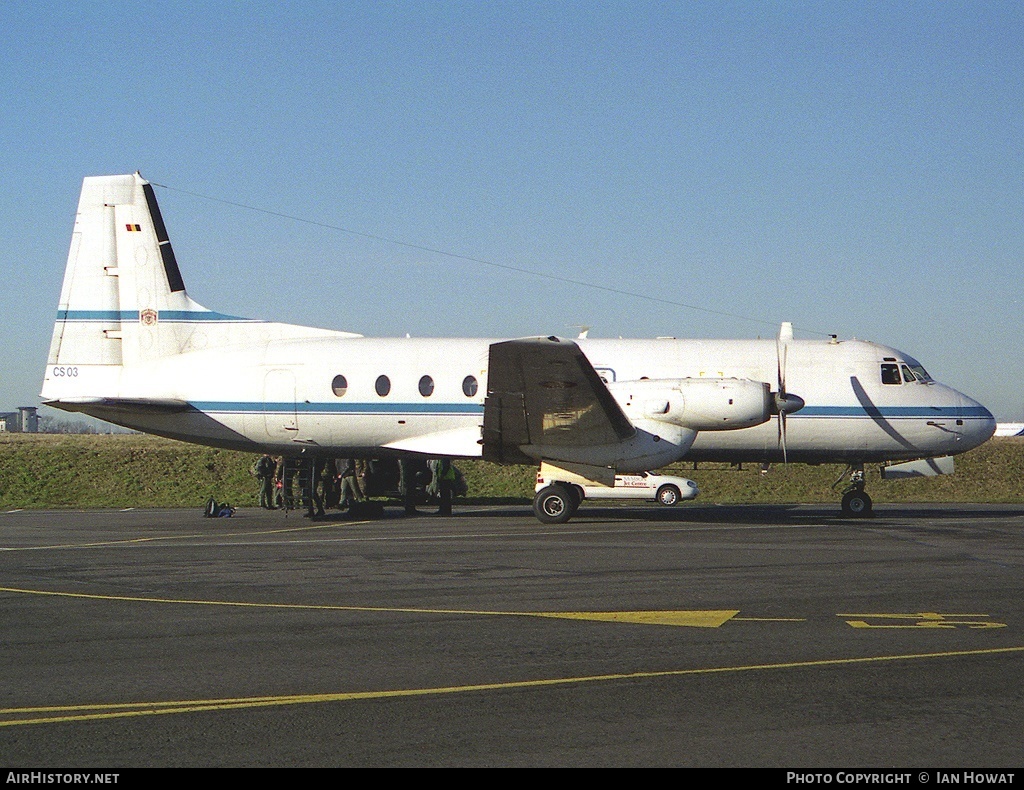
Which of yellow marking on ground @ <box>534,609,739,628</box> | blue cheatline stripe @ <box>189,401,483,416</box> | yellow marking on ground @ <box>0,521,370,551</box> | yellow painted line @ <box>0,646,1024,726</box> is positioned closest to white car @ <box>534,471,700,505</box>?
blue cheatline stripe @ <box>189,401,483,416</box>

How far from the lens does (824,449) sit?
23.3m

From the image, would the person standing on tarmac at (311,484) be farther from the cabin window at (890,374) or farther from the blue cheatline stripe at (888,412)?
the cabin window at (890,374)

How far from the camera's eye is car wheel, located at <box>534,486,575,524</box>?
71.2ft

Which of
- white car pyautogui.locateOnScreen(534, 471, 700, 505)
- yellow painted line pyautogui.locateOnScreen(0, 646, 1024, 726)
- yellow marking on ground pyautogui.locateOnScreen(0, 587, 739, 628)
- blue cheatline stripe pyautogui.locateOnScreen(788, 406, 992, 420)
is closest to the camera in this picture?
yellow painted line pyautogui.locateOnScreen(0, 646, 1024, 726)

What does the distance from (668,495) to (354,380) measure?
886 cm

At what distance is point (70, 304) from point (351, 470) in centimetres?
756

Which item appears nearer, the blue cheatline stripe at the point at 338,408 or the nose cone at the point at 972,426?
the blue cheatline stripe at the point at 338,408

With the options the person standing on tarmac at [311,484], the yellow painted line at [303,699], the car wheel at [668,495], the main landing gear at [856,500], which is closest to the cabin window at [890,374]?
the main landing gear at [856,500]

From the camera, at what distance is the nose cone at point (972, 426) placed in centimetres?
2342

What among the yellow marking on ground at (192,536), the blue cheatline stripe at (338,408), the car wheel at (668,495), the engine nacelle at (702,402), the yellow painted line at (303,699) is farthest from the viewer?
the car wheel at (668,495)

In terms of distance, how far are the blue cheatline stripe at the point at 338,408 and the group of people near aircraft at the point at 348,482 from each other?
66.7 inches

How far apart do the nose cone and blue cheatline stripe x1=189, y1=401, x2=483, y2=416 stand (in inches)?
435

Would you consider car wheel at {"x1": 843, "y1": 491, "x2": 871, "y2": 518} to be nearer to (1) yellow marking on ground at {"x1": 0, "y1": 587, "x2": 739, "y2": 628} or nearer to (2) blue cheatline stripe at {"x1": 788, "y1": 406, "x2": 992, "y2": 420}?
(2) blue cheatline stripe at {"x1": 788, "y1": 406, "x2": 992, "y2": 420}

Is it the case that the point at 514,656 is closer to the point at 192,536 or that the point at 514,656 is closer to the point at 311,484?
the point at 192,536
